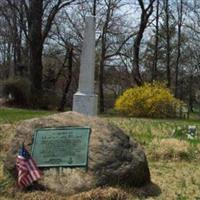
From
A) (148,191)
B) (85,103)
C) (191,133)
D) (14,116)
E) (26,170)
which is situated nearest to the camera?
(26,170)

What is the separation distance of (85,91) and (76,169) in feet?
27.5

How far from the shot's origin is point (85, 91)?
1516 centimetres

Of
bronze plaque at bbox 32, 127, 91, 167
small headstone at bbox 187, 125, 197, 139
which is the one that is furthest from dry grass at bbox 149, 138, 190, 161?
bronze plaque at bbox 32, 127, 91, 167

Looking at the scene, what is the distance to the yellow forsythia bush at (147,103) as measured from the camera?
25.3m

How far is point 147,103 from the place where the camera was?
25391 mm

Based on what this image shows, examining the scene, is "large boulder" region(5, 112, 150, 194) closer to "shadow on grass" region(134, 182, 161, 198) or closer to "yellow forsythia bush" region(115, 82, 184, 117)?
"shadow on grass" region(134, 182, 161, 198)

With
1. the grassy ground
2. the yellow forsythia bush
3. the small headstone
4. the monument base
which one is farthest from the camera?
the yellow forsythia bush

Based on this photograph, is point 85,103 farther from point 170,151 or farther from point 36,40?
point 36,40

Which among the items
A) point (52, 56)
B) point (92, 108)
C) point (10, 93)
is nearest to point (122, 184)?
point (92, 108)

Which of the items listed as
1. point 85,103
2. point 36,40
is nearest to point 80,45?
point 36,40

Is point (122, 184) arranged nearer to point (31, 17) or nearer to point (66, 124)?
point (66, 124)

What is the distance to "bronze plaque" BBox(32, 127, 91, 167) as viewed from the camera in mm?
6988

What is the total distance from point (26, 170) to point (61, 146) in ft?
1.93

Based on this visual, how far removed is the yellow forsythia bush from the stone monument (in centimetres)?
1014
